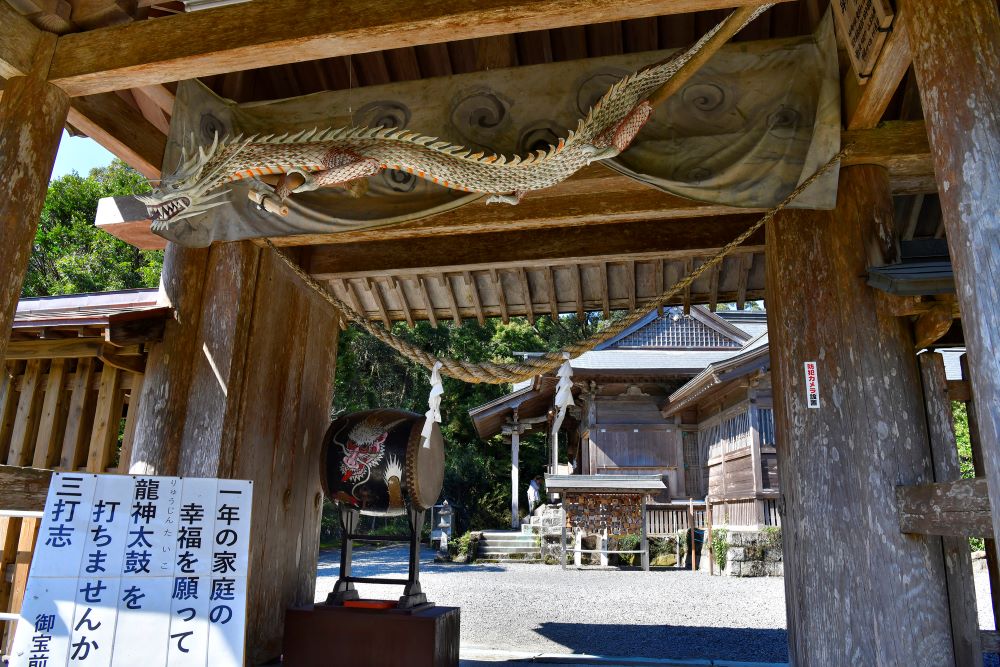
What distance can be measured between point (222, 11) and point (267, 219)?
144 centimetres

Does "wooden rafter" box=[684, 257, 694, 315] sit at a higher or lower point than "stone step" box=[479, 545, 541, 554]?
higher

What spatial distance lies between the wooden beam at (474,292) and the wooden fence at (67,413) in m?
2.47

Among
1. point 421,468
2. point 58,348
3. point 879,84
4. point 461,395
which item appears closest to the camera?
point 879,84

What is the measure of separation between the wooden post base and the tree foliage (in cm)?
1852

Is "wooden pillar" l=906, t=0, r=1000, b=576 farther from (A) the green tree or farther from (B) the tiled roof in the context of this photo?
(A) the green tree

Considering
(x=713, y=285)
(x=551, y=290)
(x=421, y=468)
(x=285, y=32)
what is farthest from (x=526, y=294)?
(x=285, y=32)

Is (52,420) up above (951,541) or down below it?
above

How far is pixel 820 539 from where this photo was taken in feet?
11.0

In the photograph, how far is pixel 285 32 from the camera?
9.27ft

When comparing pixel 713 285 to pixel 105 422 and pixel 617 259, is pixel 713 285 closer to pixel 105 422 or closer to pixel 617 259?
pixel 617 259

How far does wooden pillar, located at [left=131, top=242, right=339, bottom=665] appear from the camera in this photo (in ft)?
13.7

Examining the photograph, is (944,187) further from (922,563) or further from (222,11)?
(222,11)

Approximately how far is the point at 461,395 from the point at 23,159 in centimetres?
2389

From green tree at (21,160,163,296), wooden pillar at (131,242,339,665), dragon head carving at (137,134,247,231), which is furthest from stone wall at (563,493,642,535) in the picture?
dragon head carving at (137,134,247,231)
